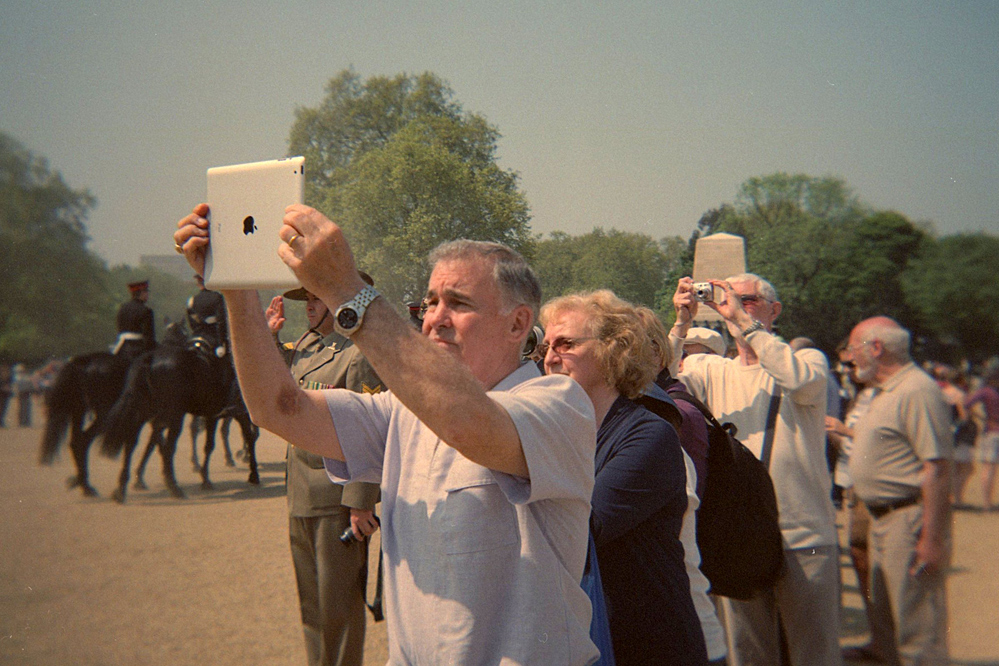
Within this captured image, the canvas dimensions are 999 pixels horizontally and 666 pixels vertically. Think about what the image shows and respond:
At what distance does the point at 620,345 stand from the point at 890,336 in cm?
148

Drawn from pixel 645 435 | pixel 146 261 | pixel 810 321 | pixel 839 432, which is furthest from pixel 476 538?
pixel 810 321

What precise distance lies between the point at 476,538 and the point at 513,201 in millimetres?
6360

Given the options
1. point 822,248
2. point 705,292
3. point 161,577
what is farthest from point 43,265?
point 822,248

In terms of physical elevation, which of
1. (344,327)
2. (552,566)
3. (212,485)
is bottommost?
(212,485)

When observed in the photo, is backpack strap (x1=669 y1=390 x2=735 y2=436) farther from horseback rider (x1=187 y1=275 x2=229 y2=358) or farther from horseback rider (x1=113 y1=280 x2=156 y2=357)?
horseback rider (x1=187 y1=275 x2=229 y2=358)

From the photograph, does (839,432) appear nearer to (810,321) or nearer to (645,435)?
(645,435)

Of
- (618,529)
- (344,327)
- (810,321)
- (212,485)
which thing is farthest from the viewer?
(810,321)

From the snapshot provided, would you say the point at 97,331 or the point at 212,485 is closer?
the point at 97,331

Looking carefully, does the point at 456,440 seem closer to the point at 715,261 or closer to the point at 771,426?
the point at 771,426

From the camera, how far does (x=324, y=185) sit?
15.7 metres

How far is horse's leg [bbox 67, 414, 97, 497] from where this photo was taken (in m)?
7.67

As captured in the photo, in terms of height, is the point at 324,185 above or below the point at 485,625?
above

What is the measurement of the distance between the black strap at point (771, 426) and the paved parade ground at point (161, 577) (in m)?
0.79

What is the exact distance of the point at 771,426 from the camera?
3.27 metres
